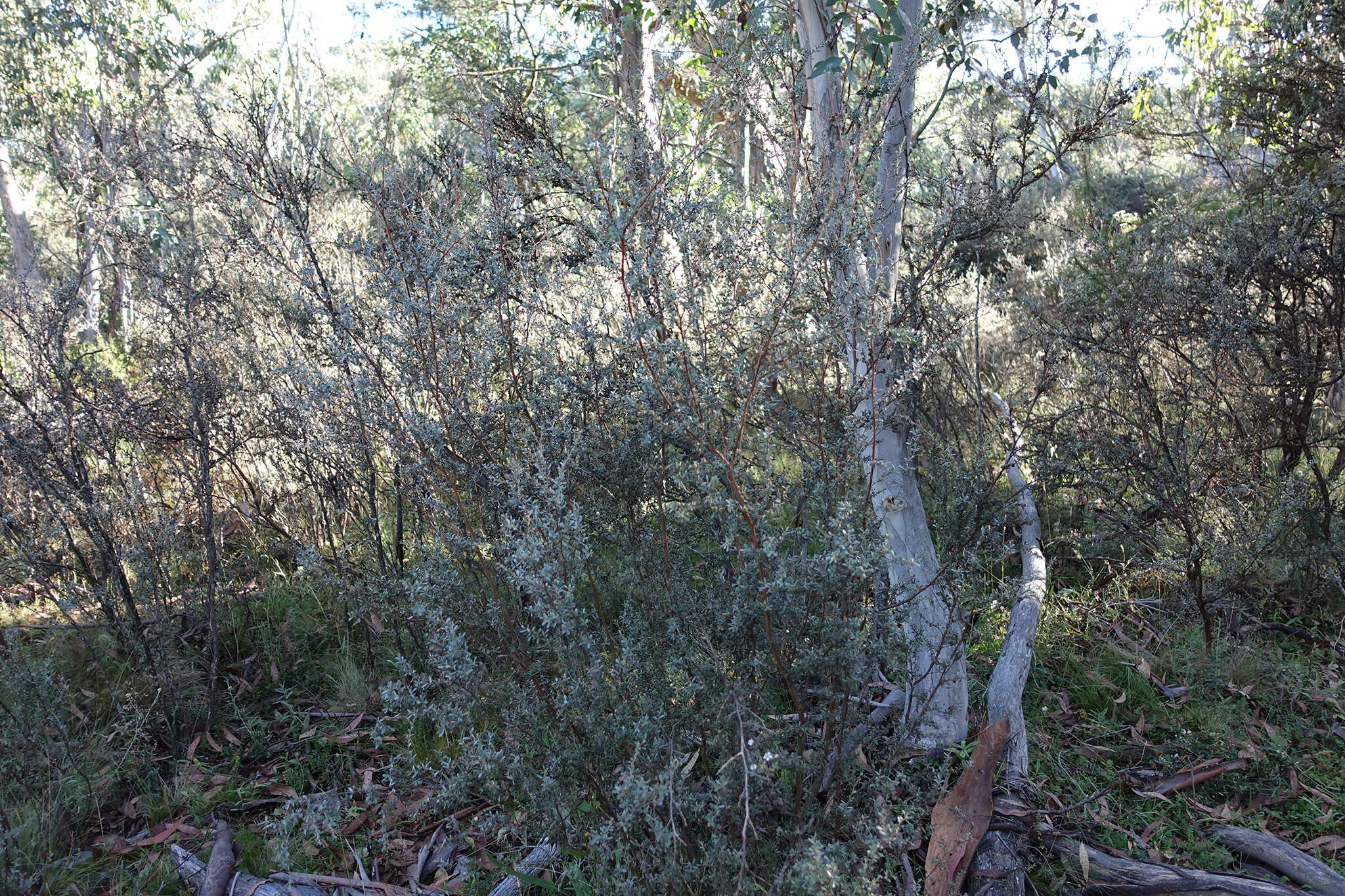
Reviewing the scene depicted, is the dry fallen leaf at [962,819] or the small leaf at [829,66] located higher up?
the small leaf at [829,66]

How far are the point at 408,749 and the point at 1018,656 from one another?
2.43 metres

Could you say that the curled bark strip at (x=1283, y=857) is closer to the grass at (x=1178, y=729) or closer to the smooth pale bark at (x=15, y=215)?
the grass at (x=1178, y=729)

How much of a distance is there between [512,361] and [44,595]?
294 centimetres

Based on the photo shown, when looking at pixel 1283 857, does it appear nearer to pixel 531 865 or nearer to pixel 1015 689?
pixel 1015 689

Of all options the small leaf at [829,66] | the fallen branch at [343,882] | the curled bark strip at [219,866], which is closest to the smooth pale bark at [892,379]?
the small leaf at [829,66]

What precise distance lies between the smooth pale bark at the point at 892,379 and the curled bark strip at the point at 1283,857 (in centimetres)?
89

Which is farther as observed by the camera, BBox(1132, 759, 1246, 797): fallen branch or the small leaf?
BBox(1132, 759, 1246, 797): fallen branch

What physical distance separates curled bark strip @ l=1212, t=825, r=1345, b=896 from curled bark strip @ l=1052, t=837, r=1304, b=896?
13 centimetres

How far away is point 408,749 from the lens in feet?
10.3

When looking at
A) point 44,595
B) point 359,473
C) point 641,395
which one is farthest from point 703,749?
point 44,595

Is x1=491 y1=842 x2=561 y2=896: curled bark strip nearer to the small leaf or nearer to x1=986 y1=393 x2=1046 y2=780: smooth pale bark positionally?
x1=986 y1=393 x2=1046 y2=780: smooth pale bark

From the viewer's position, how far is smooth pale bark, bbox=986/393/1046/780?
3.00 m

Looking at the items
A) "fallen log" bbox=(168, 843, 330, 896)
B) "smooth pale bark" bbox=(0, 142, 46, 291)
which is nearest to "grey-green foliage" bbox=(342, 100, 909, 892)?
"fallen log" bbox=(168, 843, 330, 896)

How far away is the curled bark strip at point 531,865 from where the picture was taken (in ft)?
8.42
